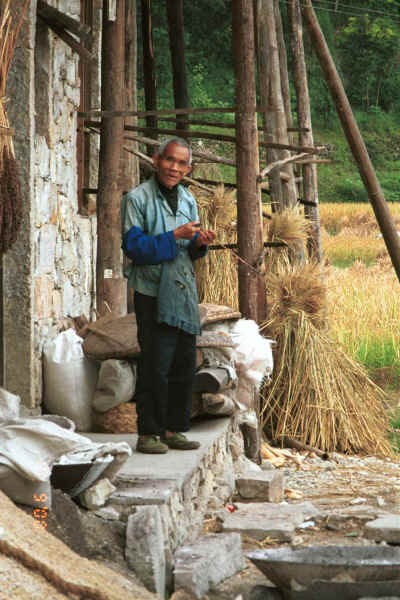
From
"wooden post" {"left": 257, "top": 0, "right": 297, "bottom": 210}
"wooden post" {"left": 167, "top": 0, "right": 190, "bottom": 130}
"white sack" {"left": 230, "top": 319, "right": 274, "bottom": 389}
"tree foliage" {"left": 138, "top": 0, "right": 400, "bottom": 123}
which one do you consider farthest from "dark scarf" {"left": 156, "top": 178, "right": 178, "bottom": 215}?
"tree foliage" {"left": 138, "top": 0, "right": 400, "bottom": 123}

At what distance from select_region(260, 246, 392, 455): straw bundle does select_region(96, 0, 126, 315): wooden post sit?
54.2 inches

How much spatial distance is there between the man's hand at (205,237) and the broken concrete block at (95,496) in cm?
132

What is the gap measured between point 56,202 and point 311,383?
8.77 ft

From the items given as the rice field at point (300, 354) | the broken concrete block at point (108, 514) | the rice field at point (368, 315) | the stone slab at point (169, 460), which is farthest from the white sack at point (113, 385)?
the rice field at point (368, 315)

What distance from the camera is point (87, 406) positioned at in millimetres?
5539

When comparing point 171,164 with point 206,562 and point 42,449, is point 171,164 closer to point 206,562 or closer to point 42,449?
point 42,449

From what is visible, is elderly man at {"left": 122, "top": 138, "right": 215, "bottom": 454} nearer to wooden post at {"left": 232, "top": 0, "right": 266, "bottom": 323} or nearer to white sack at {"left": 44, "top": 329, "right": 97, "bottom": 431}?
white sack at {"left": 44, "top": 329, "right": 97, "bottom": 431}

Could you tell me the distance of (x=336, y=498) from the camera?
5922 millimetres

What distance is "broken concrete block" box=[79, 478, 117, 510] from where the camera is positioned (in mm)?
3906

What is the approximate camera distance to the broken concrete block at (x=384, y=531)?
4.54 m

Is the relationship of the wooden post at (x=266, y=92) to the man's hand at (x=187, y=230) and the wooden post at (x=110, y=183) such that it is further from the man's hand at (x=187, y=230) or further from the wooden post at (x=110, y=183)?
the man's hand at (x=187, y=230)

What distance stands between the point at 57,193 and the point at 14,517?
9.82 ft

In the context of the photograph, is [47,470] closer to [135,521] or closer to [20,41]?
[135,521]

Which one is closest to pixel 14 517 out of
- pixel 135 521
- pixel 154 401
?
pixel 135 521
